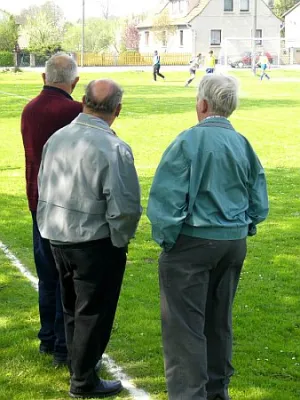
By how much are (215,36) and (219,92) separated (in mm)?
86393

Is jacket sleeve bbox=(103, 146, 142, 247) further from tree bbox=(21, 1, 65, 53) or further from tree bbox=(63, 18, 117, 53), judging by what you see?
tree bbox=(63, 18, 117, 53)

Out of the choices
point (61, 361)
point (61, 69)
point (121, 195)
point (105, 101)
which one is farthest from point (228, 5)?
point (121, 195)

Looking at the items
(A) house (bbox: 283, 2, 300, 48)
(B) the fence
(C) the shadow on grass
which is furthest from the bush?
(C) the shadow on grass

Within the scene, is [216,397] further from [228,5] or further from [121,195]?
[228,5]

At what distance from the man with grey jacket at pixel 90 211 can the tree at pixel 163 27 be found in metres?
86.1

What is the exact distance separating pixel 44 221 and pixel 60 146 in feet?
1.61

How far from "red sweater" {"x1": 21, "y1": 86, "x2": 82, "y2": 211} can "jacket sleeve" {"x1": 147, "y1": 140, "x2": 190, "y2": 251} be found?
1.18 metres

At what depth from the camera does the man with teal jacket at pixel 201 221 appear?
455cm

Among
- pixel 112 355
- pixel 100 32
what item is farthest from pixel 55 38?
pixel 112 355

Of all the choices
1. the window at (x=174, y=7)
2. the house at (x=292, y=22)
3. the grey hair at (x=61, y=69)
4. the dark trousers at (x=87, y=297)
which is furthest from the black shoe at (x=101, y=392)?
the house at (x=292, y=22)

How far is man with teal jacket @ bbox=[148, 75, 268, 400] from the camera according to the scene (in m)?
4.55

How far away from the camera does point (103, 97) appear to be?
4918 millimetres

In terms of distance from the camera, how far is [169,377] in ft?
15.8

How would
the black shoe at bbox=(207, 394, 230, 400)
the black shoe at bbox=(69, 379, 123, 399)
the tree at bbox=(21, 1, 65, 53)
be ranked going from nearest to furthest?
the black shoe at bbox=(207, 394, 230, 400)
the black shoe at bbox=(69, 379, 123, 399)
the tree at bbox=(21, 1, 65, 53)
